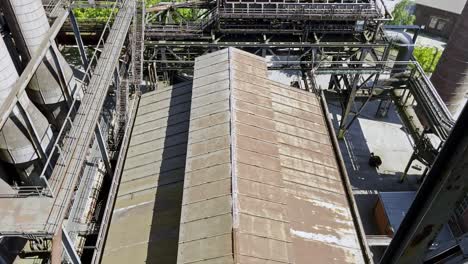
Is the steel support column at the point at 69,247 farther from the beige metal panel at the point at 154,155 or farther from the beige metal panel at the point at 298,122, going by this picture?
the beige metal panel at the point at 298,122

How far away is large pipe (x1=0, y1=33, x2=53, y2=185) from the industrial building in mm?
82

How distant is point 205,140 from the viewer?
1973 cm

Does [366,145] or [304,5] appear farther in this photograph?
[366,145]

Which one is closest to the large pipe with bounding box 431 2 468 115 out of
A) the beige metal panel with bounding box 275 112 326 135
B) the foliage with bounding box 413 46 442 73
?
the foliage with bounding box 413 46 442 73

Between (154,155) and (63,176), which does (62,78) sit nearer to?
(154,155)

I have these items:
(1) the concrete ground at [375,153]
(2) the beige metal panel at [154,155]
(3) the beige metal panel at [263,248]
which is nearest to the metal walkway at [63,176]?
(2) the beige metal panel at [154,155]

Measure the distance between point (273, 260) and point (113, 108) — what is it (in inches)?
697

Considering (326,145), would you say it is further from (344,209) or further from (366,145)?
(366,145)

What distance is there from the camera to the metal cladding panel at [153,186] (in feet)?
59.4

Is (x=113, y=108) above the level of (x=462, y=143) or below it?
below

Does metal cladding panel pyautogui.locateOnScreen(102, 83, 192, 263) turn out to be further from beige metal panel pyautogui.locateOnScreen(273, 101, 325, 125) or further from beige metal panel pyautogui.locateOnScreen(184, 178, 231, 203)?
beige metal panel pyautogui.locateOnScreen(273, 101, 325, 125)

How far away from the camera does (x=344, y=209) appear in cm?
2016

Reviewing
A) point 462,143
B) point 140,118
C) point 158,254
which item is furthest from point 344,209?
point 462,143

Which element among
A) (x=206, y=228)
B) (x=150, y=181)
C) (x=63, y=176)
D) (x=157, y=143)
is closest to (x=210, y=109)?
(x=157, y=143)
